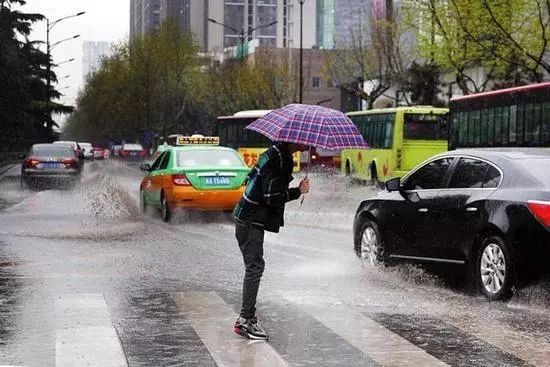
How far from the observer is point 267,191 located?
7.37 meters

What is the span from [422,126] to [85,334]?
27.4m

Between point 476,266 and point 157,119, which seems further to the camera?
point 157,119

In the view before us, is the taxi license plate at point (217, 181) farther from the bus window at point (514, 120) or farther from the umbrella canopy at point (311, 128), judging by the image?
the umbrella canopy at point (311, 128)

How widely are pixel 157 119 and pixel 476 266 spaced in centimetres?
8345

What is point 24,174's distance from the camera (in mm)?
32031

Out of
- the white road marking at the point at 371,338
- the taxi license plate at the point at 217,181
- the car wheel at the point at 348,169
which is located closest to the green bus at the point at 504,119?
the taxi license plate at the point at 217,181

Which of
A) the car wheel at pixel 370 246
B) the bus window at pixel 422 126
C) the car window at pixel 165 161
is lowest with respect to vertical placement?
the car wheel at pixel 370 246

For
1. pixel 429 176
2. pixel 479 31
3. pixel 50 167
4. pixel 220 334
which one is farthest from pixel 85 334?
pixel 479 31

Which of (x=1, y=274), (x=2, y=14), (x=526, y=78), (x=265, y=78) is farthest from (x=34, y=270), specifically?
(x=265, y=78)

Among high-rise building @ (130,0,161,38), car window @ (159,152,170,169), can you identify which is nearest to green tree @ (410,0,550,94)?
car window @ (159,152,170,169)

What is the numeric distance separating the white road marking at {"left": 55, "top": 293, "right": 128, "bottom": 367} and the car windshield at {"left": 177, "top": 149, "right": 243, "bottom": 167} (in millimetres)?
9394

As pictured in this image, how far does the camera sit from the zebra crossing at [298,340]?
675cm

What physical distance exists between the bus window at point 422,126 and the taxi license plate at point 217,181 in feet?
54.0

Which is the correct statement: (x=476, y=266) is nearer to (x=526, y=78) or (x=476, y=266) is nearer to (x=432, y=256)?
(x=432, y=256)
